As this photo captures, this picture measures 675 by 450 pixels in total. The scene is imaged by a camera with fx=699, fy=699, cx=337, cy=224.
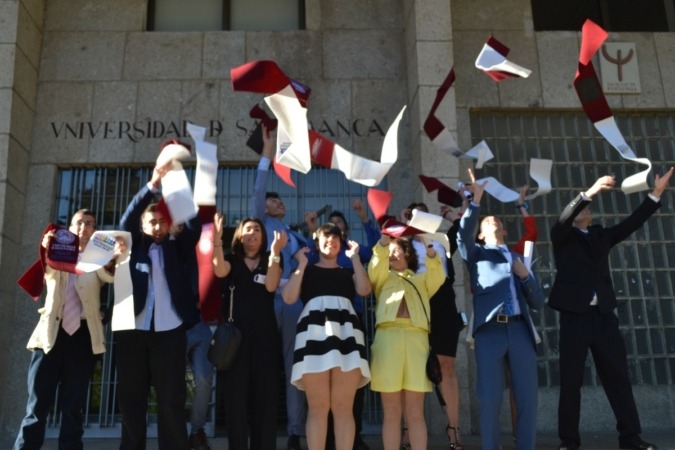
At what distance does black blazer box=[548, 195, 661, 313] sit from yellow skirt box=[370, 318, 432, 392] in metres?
1.50

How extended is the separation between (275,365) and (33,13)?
235 inches

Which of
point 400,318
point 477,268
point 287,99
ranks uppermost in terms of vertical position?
point 287,99

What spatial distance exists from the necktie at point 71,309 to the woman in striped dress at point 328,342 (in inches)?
67.9

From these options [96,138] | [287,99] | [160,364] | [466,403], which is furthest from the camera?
[96,138]

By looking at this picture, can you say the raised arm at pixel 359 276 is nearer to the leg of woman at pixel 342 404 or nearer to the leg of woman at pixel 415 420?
the leg of woman at pixel 342 404

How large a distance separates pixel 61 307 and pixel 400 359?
2.68 meters

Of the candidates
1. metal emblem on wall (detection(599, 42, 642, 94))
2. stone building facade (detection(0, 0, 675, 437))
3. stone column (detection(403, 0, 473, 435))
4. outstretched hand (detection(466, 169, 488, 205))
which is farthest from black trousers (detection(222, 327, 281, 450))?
metal emblem on wall (detection(599, 42, 642, 94))

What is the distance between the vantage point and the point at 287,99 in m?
5.44

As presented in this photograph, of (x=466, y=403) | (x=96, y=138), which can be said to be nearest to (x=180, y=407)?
(x=466, y=403)

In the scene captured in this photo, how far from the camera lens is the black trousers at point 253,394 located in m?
4.85

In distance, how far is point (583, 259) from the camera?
238 inches

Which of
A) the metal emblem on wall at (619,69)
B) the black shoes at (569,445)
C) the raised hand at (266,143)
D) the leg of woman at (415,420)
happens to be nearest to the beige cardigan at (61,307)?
the raised hand at (266,143)

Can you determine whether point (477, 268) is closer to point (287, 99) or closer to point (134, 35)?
point (287, 99)

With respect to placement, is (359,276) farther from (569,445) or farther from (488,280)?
(569,445)
